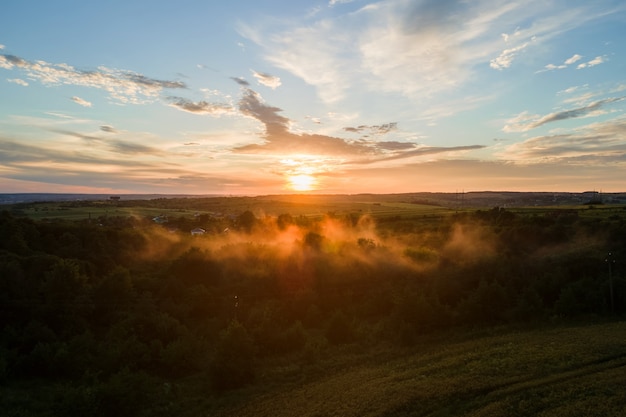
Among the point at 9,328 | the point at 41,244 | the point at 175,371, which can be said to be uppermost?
the point at 41,244

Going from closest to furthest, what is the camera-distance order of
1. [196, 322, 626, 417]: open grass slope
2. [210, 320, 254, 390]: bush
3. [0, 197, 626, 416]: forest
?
[196, 322, 626, 417]: open grass slope < [210, 320, 254, 390]: bush < [0, 197, 626, 416]: forest

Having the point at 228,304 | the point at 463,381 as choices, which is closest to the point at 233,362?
the point at 463,381

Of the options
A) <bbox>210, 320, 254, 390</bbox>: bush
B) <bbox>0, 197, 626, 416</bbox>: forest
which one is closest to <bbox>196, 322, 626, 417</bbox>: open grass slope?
<bbox>210, 320, 254, 390</bbox>: bush

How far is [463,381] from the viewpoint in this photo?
65.5 ft

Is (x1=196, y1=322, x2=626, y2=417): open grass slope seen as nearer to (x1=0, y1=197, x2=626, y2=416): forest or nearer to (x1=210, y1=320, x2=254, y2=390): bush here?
(x1=210, y1=320, x2=254, y2=390): bush

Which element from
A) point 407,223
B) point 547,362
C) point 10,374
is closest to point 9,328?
point 10,374

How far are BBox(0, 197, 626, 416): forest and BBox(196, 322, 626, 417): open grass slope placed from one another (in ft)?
6.56

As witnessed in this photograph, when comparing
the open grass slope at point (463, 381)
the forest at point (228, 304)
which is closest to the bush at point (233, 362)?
the forest at point (228, 304)

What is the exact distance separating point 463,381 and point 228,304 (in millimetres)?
23541

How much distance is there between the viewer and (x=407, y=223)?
89375 millimetres

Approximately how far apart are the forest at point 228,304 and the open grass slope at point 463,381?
6.56 ft

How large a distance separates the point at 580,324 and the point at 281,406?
2353 centimetres

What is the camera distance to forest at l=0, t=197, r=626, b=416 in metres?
25.5

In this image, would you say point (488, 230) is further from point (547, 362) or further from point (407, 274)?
point (547, 362)
